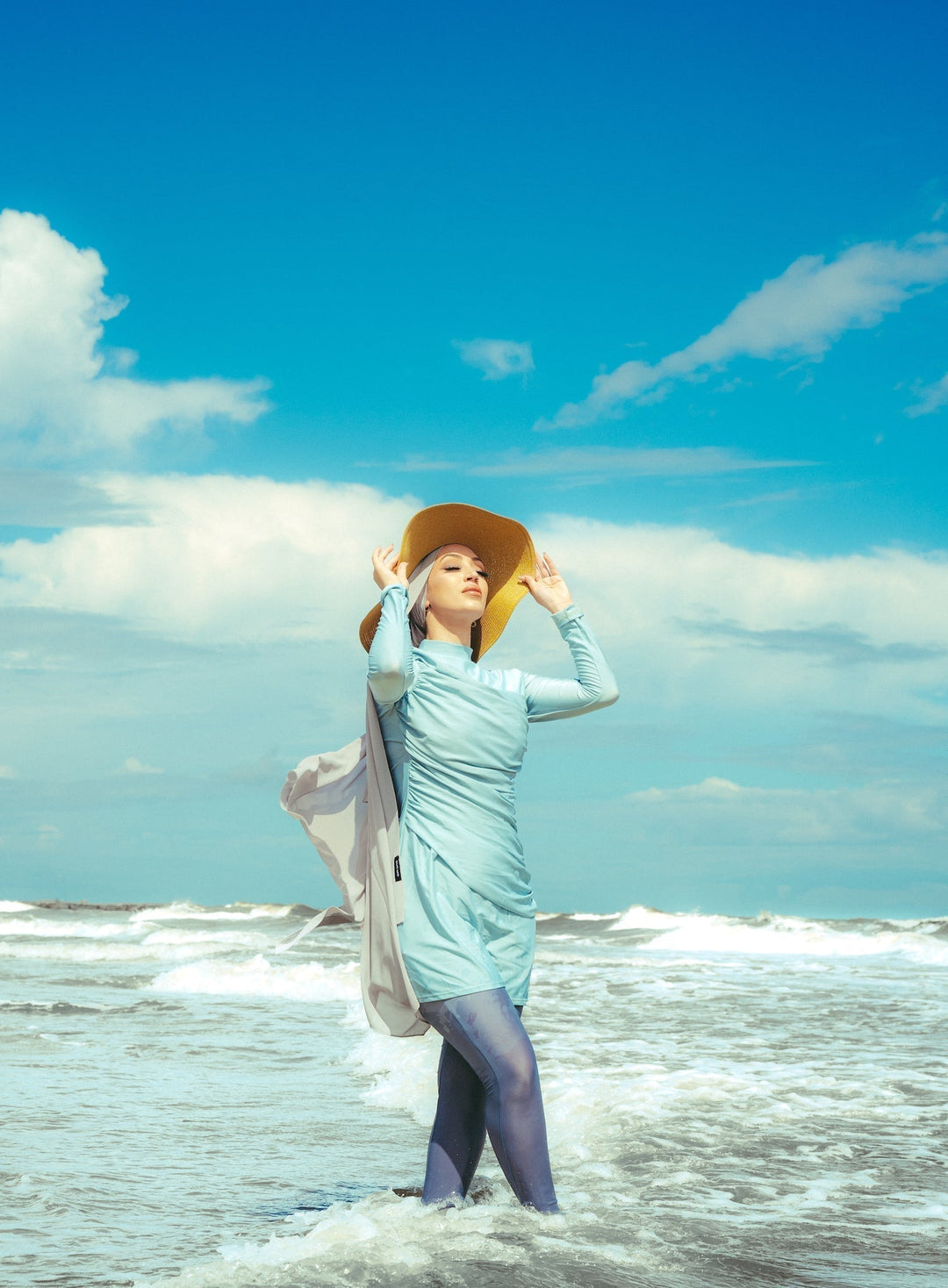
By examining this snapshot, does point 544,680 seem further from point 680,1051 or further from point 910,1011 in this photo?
point 910,1011

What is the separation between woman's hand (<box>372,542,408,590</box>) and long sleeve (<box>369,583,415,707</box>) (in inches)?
5.4

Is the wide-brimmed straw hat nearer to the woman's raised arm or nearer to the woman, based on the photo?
the woman

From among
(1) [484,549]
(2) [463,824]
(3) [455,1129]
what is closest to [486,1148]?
(3) [455,1129]

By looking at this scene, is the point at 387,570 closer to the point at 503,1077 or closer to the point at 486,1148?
the point at 503,1077

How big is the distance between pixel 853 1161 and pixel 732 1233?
162cm

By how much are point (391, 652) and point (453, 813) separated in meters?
0.54

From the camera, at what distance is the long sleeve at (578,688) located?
157 inches

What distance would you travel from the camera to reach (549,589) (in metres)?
4.21

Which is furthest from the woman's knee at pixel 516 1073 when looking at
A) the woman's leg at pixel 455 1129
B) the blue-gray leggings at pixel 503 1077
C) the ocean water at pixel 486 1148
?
the ocean water at pixel 486 1148

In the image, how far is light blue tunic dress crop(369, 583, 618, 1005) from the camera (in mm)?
3551

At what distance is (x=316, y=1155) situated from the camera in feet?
Result: 18.4

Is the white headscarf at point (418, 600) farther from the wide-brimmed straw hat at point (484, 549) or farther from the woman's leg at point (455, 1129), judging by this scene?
the woman's leg at point (455, 1129)

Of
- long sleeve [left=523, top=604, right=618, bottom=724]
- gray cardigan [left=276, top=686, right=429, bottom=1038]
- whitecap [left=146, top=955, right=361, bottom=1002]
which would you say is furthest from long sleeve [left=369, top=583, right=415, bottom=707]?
whitecap [left=146, top=955, right=361, bottom=1002]

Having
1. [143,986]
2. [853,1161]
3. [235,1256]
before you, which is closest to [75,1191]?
[235,1256]
